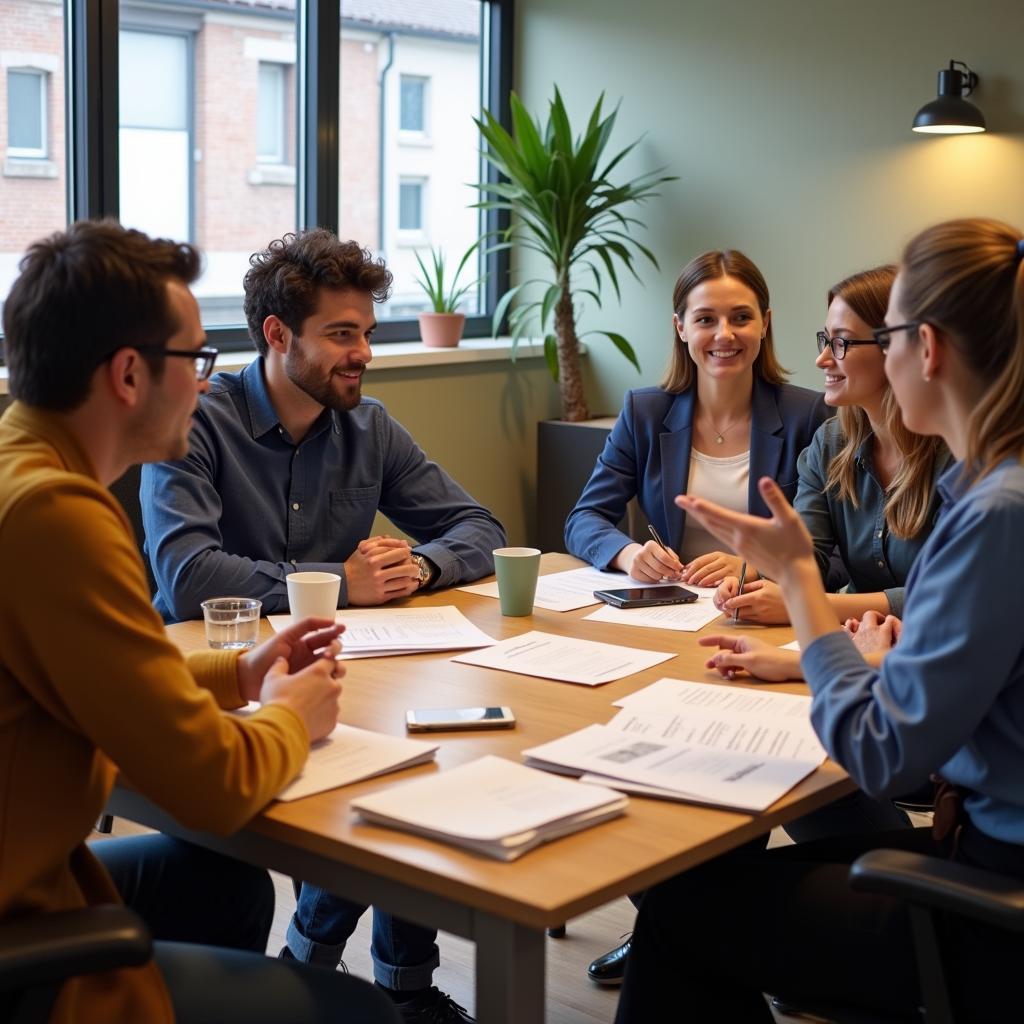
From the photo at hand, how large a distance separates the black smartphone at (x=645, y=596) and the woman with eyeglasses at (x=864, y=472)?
0.33ft

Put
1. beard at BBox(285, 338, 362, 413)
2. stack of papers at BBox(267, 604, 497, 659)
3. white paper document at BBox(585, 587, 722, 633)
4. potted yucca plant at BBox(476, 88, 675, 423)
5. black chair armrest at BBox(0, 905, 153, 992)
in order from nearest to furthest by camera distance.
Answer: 1. black chair armrest at BBox(0, 905, 153, 992)
2. stack of papers at BBox(267, 604, 497, 659)
3. white paper document at BBox(585, 587, 722, 633)
4. beard at BBox(285, 338, 362, 413)
5. potted yucca plant at BBox(476, 88, 675, 423)

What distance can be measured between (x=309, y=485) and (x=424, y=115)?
2858mm

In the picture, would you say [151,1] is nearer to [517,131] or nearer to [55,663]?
[517,131]

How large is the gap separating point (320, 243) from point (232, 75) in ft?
6.92

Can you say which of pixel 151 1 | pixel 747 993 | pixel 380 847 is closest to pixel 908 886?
pixel 747 993

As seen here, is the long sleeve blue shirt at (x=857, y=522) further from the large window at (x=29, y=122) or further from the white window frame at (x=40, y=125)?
the white window frame at (x=40, y=125)

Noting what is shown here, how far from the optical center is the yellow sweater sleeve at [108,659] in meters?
1.24

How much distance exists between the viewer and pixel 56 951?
112cm

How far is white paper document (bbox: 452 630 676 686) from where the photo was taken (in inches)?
72.6

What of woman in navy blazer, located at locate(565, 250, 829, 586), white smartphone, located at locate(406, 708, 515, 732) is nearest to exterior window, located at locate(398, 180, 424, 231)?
woman in navy blazer, located at locate(565, 250, 829, 586)

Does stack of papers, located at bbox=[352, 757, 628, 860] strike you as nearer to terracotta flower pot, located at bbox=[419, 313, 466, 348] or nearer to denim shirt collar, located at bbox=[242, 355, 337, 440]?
denim shirt collar, located at bbox=[242, 355, 337, 440]

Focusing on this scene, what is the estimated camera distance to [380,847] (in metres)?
1.27

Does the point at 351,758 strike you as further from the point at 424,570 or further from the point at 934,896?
the point at 424,570

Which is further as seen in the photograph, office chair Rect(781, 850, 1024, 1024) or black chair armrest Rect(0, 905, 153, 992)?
office chair Rect(781, 850, 1024, 1024)
